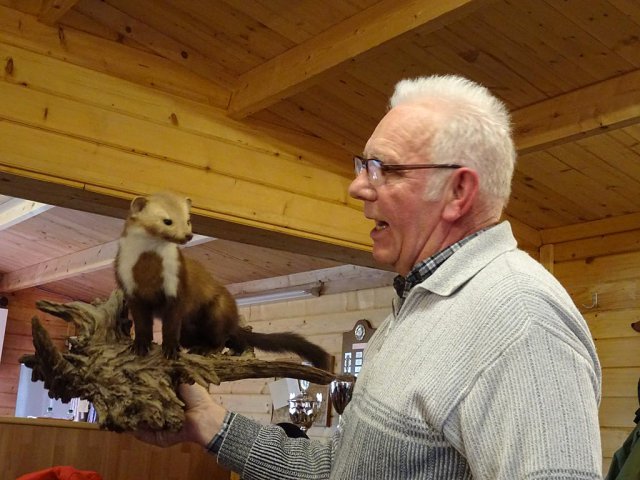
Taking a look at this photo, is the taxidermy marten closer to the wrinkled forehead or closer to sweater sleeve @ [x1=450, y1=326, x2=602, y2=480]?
the wrinkled forehead

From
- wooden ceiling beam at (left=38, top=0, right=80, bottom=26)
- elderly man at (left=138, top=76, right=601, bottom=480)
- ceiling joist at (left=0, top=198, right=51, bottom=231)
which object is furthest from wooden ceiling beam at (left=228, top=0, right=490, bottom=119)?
ceiling joist at (left=0, top=198, right=51, bottom=231)

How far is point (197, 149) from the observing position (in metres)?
2.64

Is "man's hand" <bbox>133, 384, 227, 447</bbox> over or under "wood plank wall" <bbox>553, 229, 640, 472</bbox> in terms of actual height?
under

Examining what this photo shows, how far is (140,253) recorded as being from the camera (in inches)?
54.9

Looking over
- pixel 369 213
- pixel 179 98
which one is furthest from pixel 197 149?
pixel 369 213

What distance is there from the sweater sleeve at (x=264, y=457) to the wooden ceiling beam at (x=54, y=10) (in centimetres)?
152

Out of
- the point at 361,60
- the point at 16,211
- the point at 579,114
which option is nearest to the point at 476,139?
the point at 361,60

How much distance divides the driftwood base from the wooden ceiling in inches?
43.5

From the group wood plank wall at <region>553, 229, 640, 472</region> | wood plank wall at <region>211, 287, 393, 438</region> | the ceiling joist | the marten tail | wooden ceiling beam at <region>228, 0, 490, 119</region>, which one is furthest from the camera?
the ceiling joist

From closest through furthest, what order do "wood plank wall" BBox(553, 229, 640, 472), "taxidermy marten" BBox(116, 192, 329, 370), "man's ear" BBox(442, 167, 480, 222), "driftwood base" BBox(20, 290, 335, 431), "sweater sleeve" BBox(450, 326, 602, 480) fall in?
1. "sweater sleeve" BBox(450, 326, 602, 480)
2. "man's ear" BBox(442, 167, 480, 222)
3. "driftwood base" BBox(20, 290, 335, 431)
4. "taxidermy marten" BBox(116, 192, 329, 370)
5. "wood plank wall" BBox(553, 229, 640, 472)

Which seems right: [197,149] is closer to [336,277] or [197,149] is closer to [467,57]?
[467,57]

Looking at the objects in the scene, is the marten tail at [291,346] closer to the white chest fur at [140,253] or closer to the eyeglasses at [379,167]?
the white chest fur at [140,253]

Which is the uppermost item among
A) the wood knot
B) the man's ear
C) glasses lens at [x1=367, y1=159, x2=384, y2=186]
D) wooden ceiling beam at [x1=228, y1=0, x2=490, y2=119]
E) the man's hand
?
wooden ceiling beam at [x1=228, y1=0, x2=490, y2=119]

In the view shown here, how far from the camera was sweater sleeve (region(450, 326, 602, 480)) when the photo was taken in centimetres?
82
